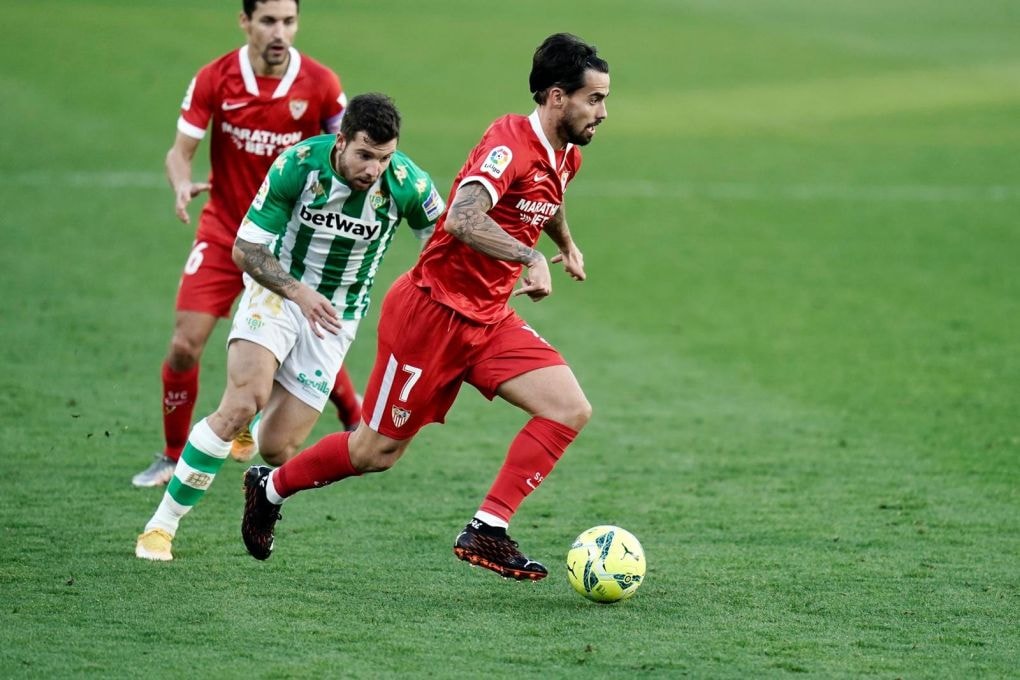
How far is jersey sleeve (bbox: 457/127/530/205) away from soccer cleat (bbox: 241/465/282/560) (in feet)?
5.25

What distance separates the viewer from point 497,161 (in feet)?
19.6

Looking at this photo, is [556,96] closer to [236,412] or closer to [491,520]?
[491,520]

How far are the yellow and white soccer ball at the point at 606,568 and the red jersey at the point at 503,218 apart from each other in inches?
41.0

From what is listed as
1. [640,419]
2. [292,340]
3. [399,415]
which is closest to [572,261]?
[399,415]

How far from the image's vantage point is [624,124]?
22609 millimetres

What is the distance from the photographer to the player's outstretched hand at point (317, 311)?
20.3 ft

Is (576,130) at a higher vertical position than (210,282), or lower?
higher

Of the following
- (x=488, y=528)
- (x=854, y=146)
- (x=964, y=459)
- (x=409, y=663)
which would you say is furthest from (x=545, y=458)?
(x=854, y=146)

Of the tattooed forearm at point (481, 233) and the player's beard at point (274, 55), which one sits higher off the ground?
the player's beard at point (274, 55)

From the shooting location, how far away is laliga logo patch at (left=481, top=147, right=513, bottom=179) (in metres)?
5.95

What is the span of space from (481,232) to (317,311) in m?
0.82

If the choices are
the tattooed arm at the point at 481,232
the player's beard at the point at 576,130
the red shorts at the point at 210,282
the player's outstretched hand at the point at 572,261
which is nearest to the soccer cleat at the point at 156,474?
the red shorts at the point at 210,282

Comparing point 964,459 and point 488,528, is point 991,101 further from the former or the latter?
point 488,528

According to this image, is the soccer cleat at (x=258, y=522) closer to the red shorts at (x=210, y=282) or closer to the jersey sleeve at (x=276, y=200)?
the jersey sleeve at (x=276, y=200)
